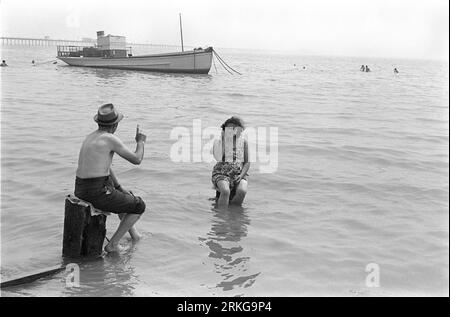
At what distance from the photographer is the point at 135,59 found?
4728cm

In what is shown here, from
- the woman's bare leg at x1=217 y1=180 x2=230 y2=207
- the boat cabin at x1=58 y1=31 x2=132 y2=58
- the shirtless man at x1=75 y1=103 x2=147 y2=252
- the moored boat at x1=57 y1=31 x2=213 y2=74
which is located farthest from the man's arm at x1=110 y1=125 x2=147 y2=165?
the boat cabin at x1=58 y1=31 x2=132 y2=58

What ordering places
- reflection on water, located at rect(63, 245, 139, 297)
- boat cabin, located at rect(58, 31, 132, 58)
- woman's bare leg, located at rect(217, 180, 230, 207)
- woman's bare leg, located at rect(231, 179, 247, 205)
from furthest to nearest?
boat cabin, located at rect(58, 31, 132, 58)
woman's bare leg, located at rect(231, 179, 247, 205)
woman's bare leg, located at rect(217, 180, 230, 207)
reflection on water, located at rect(63, 245, 139, 297)

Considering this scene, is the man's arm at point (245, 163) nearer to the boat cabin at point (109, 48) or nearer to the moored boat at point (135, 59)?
the moored boat at point (135, 59)

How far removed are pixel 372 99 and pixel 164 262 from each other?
23599mm

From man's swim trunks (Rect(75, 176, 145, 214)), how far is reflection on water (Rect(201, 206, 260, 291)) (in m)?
1.23

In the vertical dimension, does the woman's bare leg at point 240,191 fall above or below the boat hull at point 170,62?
below

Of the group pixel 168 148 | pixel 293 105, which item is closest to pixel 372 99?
pixel 293 105

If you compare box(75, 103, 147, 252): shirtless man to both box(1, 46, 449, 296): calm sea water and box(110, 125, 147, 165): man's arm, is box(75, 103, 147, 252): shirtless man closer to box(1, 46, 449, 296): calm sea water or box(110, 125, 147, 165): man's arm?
box(110, 125, 147, 165): man's arm

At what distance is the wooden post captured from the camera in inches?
218

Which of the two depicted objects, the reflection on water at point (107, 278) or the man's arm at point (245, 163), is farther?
the man's arm at point (245, 163)

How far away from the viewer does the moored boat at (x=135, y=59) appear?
45969 mm

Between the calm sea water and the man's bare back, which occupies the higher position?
the man's bare back

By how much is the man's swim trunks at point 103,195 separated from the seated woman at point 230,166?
7.98 ft

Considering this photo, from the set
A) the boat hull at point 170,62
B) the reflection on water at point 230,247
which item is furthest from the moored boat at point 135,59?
the reflection on water at point 230,247
